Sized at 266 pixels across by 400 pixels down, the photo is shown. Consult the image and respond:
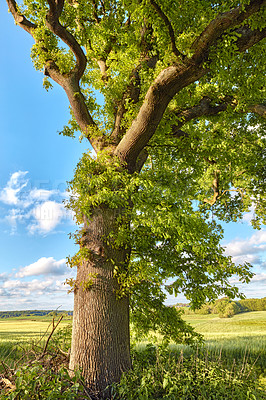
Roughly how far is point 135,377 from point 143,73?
7.25 m

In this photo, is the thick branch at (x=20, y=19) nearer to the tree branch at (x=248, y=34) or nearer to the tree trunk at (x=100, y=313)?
the tree branch at (x=248, y=34)

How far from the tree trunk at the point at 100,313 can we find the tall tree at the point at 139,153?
20 millimetres

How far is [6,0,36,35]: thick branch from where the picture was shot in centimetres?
877

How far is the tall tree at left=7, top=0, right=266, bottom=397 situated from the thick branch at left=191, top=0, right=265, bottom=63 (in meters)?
0.02

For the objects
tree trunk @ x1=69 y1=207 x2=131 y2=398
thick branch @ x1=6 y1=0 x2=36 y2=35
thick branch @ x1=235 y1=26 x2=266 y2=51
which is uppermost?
thick branch @ x1=6 y1=0 x2=36 y2=35

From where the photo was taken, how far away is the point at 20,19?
8797 mm

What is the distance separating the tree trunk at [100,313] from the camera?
5.17m

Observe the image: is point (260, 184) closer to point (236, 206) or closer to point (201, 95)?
point (236, 206)

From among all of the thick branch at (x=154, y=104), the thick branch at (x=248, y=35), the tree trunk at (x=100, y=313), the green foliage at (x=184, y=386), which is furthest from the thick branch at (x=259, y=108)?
the green foliage at (x=184, y=386)

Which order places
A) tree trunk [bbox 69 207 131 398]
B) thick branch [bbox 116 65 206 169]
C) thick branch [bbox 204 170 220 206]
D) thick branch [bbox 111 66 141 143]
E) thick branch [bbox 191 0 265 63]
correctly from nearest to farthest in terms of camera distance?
thick branch [bbox 191 0 265 63]
tree trunk [bbox 69 207 131 398]
thick branch [bbox 116 65 206 169]
thick branch [bbox 111 66 141 143]
thick branch [bbox 204 170 220 206]

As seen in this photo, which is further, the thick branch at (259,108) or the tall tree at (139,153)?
the thick branch at (259,108)

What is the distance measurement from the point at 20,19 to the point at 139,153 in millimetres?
6556

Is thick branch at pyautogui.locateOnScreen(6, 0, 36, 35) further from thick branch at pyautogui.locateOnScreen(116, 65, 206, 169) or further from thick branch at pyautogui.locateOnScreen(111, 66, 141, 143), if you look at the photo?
thick branch at pyautogui.locateOnScreen(116, 65, 206, 169)

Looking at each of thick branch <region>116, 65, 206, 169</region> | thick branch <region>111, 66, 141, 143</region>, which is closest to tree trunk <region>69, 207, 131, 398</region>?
thick branch <region>116, 65, 206, 169</region>
